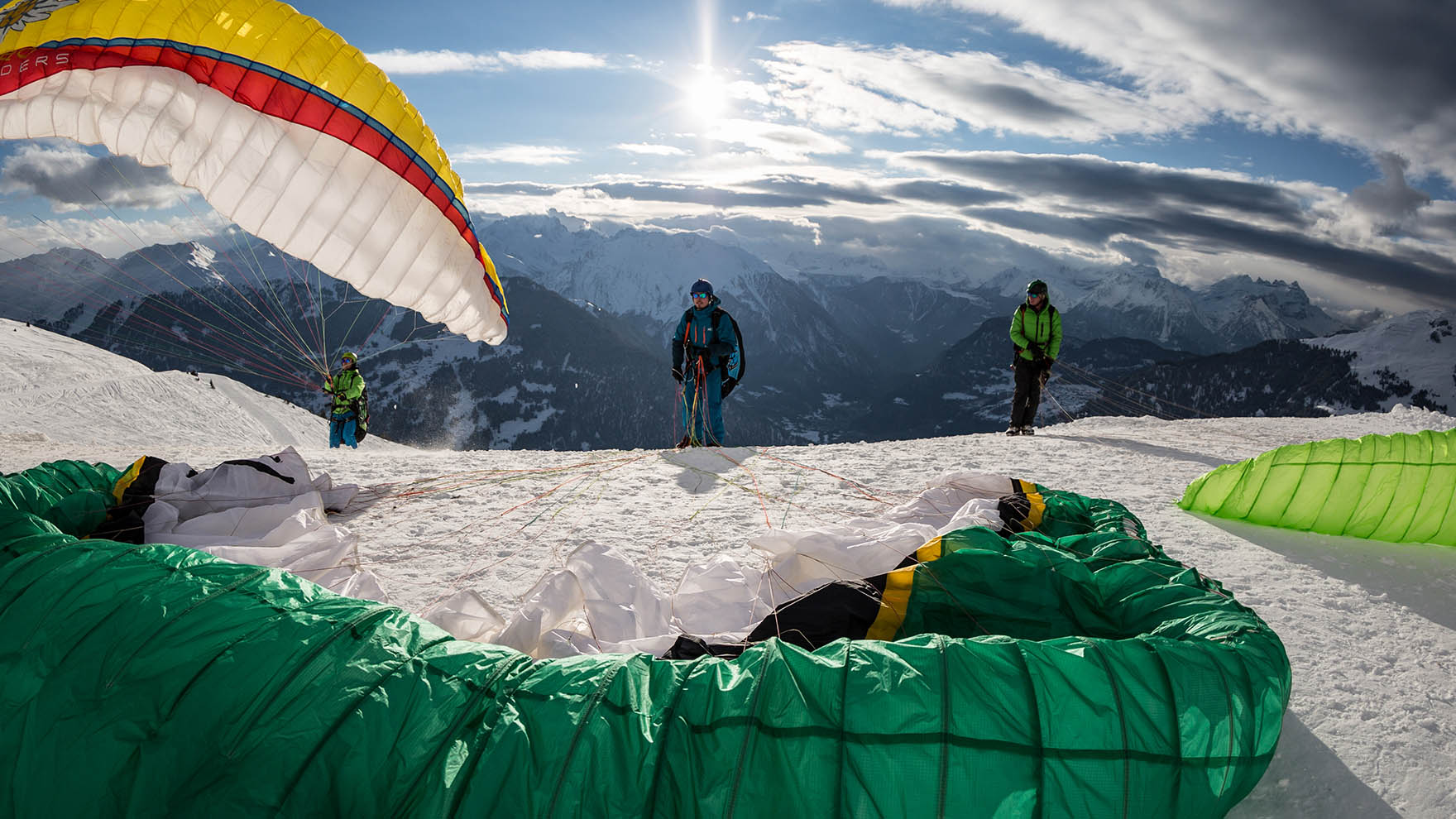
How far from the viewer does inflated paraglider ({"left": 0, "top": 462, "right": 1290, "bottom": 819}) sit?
1842 mm

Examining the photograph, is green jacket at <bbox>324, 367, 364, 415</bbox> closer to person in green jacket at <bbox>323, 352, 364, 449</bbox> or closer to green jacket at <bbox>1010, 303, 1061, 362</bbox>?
person in green jacket at <bbox>323, 352, 364, 449</bbox>

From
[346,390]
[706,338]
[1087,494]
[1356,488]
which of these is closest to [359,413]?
[346,390]

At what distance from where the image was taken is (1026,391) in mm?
9867

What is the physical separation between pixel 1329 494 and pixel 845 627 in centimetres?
383

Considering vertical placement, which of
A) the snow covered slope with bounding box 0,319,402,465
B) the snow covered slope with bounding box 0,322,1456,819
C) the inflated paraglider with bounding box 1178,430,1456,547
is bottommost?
the snow covered slope with bounding box 0,319,402,465

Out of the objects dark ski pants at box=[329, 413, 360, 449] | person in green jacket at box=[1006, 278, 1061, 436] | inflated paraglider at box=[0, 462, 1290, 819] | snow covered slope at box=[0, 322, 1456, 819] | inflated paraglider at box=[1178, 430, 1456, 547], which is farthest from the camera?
dark ski pants at box=[329, 413, 360, 449]

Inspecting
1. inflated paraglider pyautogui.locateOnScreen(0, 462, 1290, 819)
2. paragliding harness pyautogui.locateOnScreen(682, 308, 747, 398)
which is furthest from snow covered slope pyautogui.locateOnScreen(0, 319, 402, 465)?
inflated paraglider pyautogui.locateOnScreen(0, 462, 1290, 819)

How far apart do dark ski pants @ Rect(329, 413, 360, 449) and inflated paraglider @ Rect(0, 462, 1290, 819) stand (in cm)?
1407

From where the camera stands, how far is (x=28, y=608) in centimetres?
242

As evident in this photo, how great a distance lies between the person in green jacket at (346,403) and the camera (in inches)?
578

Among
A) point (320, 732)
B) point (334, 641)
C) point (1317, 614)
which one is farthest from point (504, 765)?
point (1317, 614)

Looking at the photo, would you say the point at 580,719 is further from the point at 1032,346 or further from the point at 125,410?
the point at 125,410

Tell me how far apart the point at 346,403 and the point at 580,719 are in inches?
607

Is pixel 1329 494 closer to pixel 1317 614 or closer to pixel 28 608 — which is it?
pixel 1317 614
